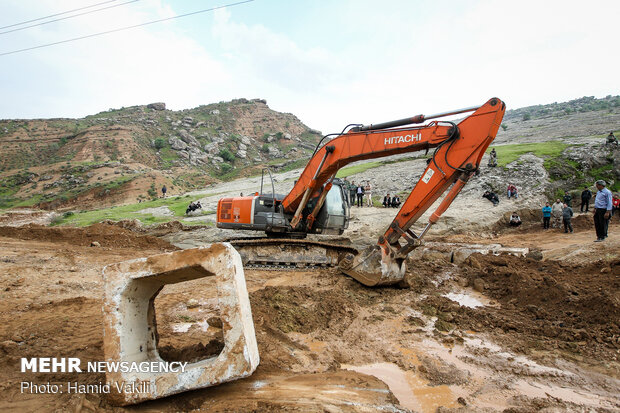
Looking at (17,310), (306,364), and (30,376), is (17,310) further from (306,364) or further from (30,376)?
(306,364)

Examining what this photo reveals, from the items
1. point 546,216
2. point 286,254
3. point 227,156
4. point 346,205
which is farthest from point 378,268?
point 227,156

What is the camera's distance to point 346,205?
1039cm

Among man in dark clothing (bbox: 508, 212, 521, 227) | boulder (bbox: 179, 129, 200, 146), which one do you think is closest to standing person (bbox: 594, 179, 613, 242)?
man in dark clothing (bbox: 508, 212, 521, 227)

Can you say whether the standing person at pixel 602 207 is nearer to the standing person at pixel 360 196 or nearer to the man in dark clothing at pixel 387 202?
the man in dark clothing at pixel 387 202

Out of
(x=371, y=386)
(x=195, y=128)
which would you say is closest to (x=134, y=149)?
(x=195, y=128)

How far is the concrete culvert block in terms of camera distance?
324 cm

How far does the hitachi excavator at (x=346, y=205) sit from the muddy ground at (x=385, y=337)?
2.99 feet

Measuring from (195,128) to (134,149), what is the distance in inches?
654

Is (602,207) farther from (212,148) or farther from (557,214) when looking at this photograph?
(212,148)

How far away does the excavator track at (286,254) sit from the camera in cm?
971

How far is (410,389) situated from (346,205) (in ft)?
22.9

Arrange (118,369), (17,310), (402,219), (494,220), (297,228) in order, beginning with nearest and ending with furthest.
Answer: (118,369) → (17,310) → (402,219) → (297,228) → (494,220)

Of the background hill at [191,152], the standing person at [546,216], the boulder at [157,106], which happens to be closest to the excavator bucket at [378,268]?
the standing person at [546,216]

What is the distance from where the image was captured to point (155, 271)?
3436mm
